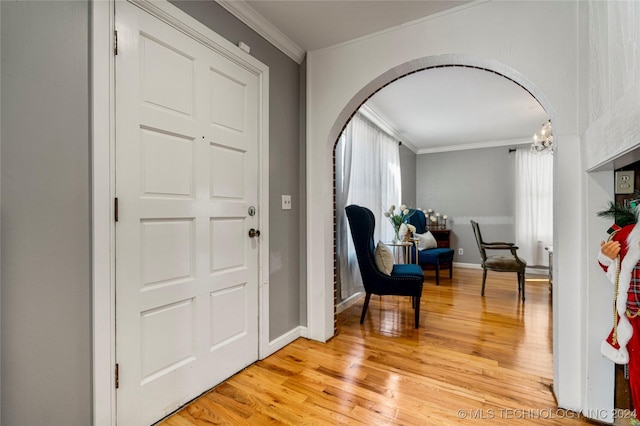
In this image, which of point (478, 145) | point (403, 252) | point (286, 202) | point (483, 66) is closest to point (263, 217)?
point (286, 202)

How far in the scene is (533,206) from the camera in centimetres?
520

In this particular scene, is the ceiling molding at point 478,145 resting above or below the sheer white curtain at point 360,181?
above

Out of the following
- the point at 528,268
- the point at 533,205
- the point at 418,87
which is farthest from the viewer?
the point at 528,268

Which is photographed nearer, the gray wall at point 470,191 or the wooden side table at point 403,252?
the wooden side table at point 403,252

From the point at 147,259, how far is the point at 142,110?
73cm

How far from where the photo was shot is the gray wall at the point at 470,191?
→ 5.51 meters

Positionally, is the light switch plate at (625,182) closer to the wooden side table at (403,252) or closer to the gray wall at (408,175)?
the wooden side table at (403,252)

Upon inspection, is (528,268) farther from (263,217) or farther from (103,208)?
(103,208)

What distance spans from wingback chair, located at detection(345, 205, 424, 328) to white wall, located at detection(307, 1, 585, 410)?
39 centimetres

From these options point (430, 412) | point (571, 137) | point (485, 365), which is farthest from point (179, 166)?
point (485, 365)

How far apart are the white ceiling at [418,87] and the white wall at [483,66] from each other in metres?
0.13

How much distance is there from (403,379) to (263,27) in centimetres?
255

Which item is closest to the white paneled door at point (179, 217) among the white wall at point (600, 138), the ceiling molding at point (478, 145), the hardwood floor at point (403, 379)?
the hardwood floor at point (403, 379)

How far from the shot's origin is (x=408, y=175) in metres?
5.80
